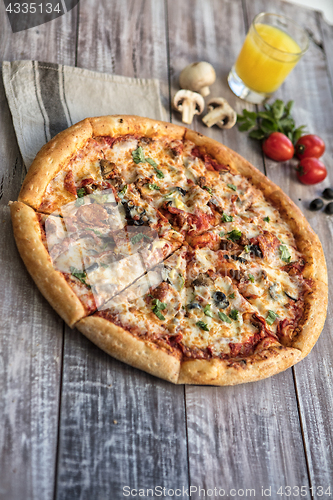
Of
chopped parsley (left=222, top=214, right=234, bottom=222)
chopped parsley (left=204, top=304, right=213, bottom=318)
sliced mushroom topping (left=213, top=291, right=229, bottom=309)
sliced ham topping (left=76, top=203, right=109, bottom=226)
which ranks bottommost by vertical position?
chopped parsley (left=204, top=304, right=213, bottom=318)

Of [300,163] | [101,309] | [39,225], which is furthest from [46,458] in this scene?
[300,163]

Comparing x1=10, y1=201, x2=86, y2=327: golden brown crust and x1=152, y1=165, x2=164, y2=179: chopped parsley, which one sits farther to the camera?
x1=152, y1=165, x2=164, y2=179: chopped parsley

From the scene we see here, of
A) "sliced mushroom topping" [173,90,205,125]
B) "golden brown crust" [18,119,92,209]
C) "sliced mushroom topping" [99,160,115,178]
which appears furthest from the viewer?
"sliced mushroom topping" [173,90,205,125]

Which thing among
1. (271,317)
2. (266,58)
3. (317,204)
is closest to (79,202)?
(271,317)

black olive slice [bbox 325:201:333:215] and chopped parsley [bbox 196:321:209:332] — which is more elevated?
black olive slice [bbox 325:201:333:215]

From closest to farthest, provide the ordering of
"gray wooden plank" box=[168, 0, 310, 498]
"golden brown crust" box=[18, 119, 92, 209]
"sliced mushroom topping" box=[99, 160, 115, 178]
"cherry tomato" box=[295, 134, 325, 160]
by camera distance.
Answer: "gray wooden plank" box=[168, 0, 310, 498], "golden brown crust" box=[18, 119, 92, 209], "sliced mushroom topping" box=[99, 160, 115, 178], "cherry tomato" box=[295, 134, 325, 160]

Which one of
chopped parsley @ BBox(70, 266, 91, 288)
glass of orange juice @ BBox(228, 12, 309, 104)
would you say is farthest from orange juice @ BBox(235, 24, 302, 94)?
chopped parsley @ BBox(70, 266, 91, 288)

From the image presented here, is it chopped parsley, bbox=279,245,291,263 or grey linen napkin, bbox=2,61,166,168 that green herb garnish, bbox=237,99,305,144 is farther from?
chopped parsley, bbox=279,245,291,263

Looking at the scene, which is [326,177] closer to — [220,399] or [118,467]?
[220,399]

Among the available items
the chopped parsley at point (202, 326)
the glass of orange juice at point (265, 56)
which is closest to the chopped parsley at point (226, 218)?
the chopped parsley at point (202, 326)
